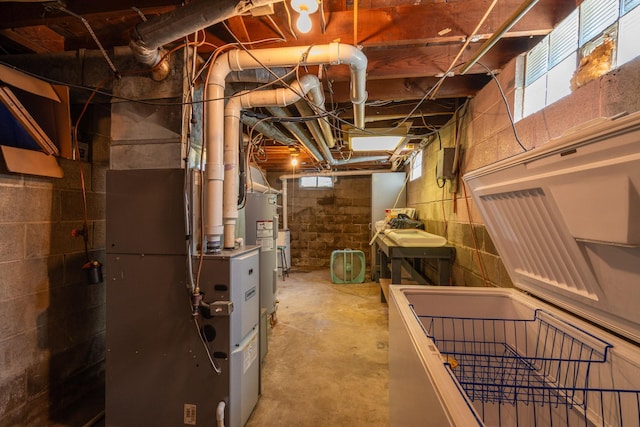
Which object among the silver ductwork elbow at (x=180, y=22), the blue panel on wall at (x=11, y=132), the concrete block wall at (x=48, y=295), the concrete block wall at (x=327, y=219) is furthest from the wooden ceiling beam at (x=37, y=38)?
the concrete block wall at (x=327, y=219)

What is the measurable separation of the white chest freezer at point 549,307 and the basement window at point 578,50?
0.58m

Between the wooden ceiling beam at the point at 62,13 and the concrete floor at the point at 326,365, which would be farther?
the concrete floor at the point at 326,365

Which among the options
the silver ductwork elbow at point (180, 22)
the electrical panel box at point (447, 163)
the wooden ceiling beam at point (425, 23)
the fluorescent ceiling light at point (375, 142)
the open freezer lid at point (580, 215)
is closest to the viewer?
the open freezer lid at point (580, 215)

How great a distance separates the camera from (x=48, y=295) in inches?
65.6

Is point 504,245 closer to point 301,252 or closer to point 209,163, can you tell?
point 209,163

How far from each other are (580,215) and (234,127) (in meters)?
1.68

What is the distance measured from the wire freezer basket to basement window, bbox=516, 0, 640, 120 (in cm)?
103

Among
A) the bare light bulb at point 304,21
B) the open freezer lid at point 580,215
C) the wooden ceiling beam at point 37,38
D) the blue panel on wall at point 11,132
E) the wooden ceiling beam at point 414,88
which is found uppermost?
the wooden ceiling beam at point 37,38

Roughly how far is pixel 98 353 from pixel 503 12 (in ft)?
11.3

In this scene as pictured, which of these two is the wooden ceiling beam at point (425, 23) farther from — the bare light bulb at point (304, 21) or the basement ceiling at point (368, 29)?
the bare light bulb at point (304, 21)

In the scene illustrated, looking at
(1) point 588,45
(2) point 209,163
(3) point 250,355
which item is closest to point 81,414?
(3) point 250,355

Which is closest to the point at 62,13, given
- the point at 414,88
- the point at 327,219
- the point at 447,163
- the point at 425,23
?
the point at 425,23

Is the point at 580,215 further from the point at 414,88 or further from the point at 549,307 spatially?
the point at 414,88

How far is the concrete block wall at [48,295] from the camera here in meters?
1.48
